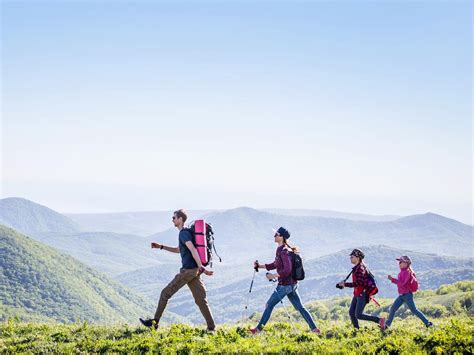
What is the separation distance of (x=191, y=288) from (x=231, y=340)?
1881 mm

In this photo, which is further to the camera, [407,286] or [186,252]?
[407,286]

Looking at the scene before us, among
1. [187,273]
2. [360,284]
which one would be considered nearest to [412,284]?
[360,284]

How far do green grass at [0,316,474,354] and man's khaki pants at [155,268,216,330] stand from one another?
551mm

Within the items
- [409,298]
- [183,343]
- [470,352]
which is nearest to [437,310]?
[409,298]

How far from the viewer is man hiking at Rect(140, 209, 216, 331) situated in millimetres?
14094

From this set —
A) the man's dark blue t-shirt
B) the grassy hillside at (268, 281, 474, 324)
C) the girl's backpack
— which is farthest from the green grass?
the grassy hillside at (268, 281, 474, 324)

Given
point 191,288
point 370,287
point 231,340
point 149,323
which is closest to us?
point 231,340


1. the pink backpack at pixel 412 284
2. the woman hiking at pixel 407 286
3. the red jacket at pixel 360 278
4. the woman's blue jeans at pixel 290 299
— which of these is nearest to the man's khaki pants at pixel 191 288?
Answer: the woman's blue jeans at pixel 290 299

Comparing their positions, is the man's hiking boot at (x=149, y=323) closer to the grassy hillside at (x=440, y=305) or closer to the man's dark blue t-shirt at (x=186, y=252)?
the man's dark blue t-shirt at (x=186, y=252)

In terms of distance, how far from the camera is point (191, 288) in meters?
14.5

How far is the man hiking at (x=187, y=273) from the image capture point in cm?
1409

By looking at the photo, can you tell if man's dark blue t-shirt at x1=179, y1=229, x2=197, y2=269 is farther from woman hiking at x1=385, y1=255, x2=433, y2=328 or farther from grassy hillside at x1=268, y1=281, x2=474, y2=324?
grassy hillside at x1=268, y1=281, x2=474, y2=324

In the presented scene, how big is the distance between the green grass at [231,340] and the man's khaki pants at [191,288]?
0.55 metres

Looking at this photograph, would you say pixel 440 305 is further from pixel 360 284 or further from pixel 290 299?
pixel 290 299
